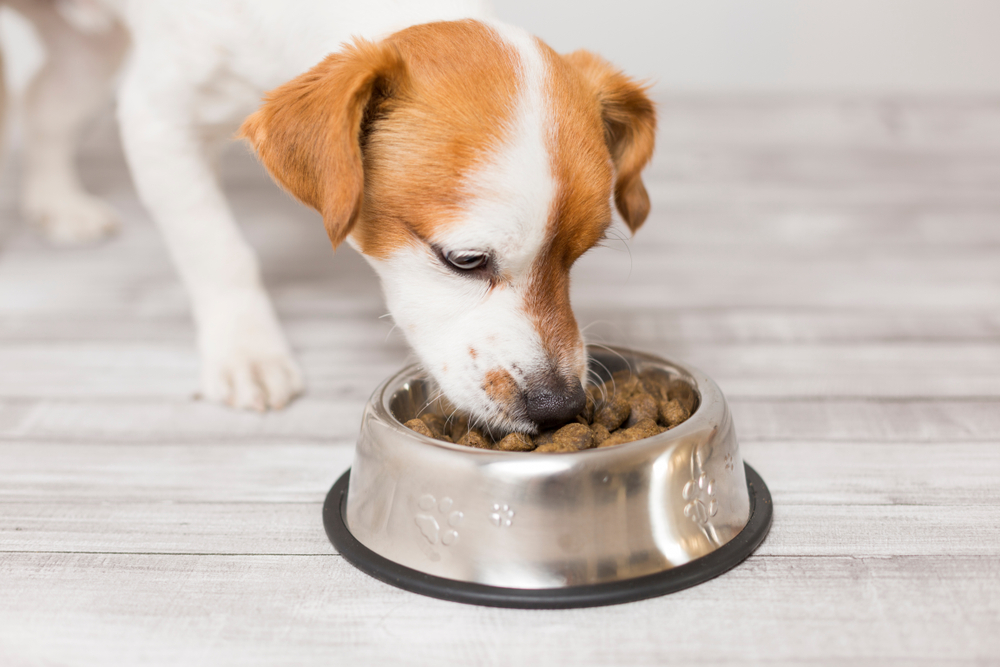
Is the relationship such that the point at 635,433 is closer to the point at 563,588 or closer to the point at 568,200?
Result: the point at 563,588

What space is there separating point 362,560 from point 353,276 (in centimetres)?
161

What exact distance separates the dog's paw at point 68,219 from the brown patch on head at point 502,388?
7.38ft

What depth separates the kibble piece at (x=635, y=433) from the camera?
147 centimetres

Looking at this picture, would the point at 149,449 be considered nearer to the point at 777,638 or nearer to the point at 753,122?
the point at 777,638

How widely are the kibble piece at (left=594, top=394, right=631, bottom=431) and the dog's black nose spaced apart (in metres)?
0.07

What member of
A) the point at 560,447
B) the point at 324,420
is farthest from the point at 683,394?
the point at 324,420

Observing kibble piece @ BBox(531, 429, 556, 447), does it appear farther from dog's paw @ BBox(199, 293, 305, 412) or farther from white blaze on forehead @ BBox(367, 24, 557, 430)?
dog's paw @ BBox(199, 293, 305, 412)

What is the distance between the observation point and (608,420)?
1.61 meters

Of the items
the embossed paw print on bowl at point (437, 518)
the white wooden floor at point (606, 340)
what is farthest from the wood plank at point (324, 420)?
the embossed paw print on bowl at point (437, 518)

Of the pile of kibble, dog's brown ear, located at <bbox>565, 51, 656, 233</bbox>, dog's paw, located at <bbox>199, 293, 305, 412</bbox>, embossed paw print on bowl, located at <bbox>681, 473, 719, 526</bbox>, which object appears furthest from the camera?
dog's paw, located at <bbox>199, 293, 305, 412</bbox>

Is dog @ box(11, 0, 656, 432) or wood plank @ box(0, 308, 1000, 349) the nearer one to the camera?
dog @ box(11, 0, 656, 432)

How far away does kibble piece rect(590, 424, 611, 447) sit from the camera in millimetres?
1524

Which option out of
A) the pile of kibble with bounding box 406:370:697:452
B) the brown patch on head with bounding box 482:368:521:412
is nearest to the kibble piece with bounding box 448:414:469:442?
the pile of kibble with bounding box 406:370:697:452

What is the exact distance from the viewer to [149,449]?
1893mm
